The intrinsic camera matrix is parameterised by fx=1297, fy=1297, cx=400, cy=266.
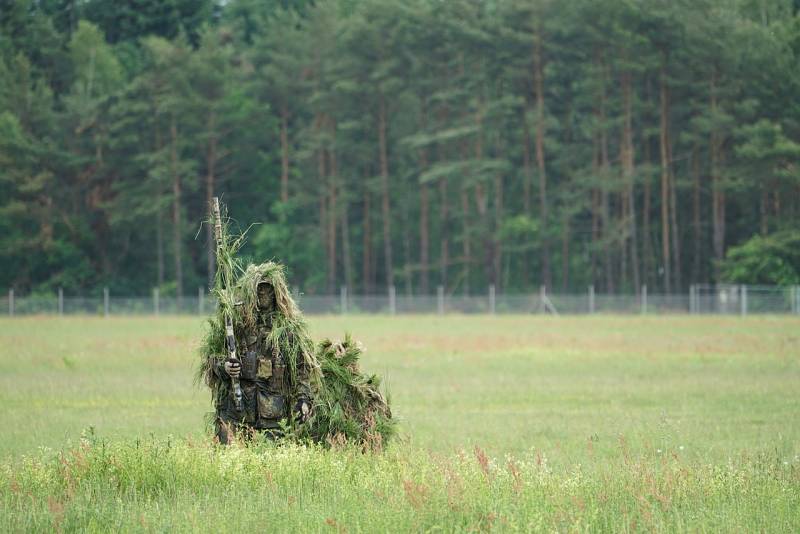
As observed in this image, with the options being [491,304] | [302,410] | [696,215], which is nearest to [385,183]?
[491,304]

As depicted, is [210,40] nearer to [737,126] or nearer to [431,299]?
[431,299]

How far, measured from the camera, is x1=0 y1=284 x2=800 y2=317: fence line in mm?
62844

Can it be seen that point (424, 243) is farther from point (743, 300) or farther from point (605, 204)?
point (743, 300)

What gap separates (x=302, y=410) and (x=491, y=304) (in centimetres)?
5433

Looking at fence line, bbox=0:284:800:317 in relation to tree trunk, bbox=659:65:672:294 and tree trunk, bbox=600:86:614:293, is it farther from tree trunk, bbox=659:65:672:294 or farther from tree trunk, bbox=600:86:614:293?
tree trunk, bbox=600:86:614:293

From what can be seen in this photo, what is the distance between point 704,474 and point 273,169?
75061 mm

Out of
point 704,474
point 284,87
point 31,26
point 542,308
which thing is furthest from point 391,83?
point 704,474

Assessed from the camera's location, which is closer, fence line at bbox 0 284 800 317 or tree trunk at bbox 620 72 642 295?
fence line at bbox 0 284 800 317

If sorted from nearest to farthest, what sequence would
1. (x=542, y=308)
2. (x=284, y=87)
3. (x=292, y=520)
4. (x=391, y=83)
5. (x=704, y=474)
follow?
(x=292, y=520) → (x=704, y=474) → (x=542, y=308) → (x=391, y=83) → (x=284, y=87)

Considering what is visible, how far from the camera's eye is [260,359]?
44.2ft

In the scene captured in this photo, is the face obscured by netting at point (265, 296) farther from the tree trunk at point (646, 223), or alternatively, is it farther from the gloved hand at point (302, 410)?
the tree trunk at point (646, 223)

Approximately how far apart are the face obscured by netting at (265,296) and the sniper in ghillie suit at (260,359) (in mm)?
10

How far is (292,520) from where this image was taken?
10734mm

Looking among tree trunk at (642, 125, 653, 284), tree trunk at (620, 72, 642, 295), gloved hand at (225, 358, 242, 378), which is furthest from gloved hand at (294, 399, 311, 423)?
tree trunk at (642, 125, 653, 284)
